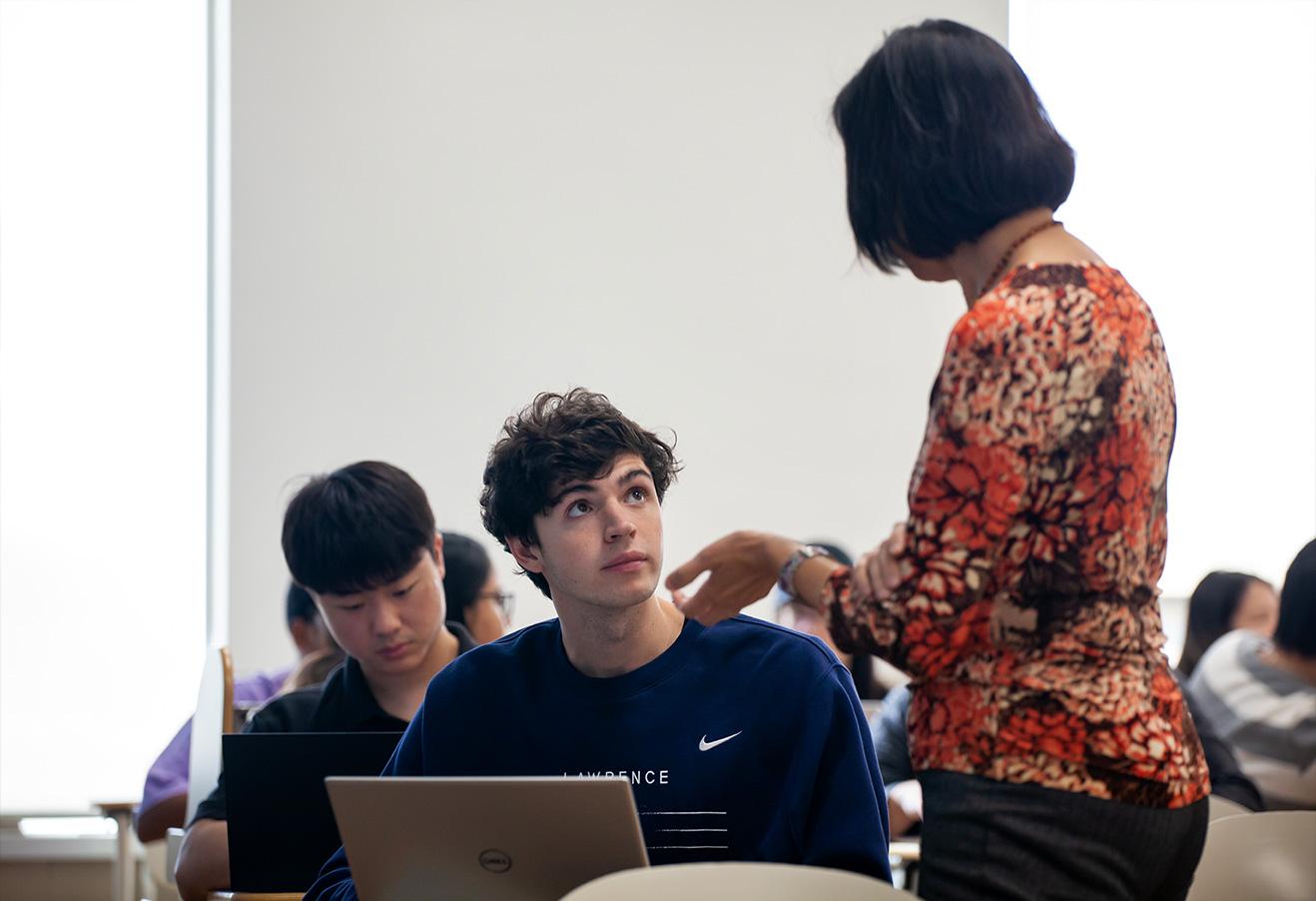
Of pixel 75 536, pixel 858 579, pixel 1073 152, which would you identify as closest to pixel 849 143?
pixel 1073 152

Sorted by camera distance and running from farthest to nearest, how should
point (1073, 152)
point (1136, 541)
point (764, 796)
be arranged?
1. point (764, 796)
2. point (1073, 152)
3. point (1136, 541)

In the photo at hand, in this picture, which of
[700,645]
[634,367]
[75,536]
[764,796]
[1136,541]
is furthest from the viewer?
[634,367]

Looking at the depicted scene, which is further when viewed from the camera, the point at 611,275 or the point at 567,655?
the point at 611,275

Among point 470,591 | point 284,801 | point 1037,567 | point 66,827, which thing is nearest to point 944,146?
point 1037,567

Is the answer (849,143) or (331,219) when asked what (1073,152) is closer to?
(849,143)

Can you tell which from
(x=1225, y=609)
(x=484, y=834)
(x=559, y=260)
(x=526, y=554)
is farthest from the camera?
(x=559, y=260)

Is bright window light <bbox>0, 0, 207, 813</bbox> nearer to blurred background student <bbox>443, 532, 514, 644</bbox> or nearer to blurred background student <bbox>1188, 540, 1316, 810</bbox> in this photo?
blurred background student <bbox>443, 532, 514, 644</bbox>

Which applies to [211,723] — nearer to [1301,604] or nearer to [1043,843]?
[1043,843]

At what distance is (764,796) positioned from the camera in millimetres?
1792

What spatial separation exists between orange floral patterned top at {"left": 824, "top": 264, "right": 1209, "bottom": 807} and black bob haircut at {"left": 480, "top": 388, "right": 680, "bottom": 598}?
0.87 metres

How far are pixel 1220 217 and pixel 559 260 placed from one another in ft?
8.25

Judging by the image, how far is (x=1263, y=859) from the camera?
1845 millimetres

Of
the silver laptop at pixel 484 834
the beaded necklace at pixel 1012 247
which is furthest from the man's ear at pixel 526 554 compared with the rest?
the beaded necklace at pixel 1012 247

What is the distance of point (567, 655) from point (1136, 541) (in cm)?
101
